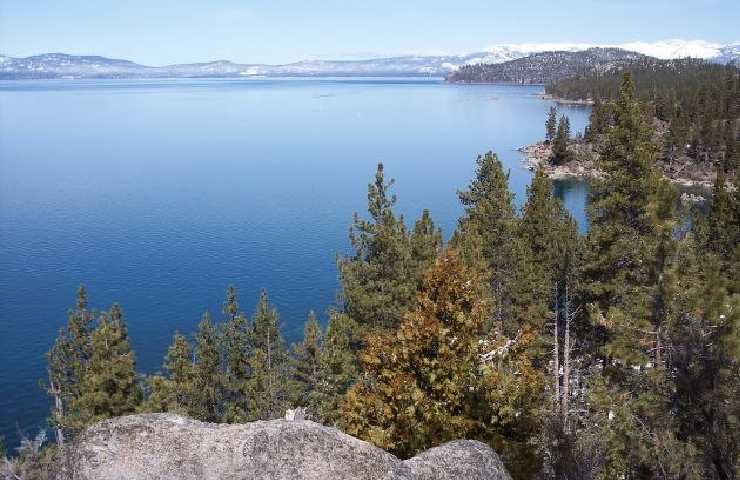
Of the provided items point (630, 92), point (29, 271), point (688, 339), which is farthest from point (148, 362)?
point (688, 339)

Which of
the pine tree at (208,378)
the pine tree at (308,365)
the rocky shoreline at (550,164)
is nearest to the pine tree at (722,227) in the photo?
the pine tree at (308,365)

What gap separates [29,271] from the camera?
227 ft

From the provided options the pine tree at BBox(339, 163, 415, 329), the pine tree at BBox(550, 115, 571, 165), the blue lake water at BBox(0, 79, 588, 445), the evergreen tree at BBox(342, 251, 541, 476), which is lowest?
the blue lake water at BBox(0, 79, 588, 445)

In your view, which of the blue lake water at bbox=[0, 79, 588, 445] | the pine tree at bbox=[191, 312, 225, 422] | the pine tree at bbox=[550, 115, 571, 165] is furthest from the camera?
the pine tree at bbox=[550, 115, 571, 165]

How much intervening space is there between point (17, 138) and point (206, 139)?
48615mm

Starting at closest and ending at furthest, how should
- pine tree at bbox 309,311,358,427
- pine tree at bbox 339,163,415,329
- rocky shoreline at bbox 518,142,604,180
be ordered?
1. pine tree at bbox 339,163,415,329
2. pine tree at bbox 309,311,358,427
3. rocky shoreline at bbox 518,142,604,180

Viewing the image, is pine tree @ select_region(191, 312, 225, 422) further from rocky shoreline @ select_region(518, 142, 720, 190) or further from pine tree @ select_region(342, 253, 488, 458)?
rocky shoreline @ select_region(518, 142, 720, 190)

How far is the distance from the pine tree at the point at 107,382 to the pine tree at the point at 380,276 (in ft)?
37.6

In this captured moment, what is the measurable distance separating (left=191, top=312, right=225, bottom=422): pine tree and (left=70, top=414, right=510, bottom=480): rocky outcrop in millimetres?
28449

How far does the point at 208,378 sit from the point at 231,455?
101 ft

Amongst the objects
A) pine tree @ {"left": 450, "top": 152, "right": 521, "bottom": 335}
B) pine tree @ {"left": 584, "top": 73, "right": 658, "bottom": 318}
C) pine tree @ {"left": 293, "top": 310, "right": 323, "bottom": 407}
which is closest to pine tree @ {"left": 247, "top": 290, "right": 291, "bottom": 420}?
pine tree @ {"left": 293, "top": 310, "right": 323, "bottom": 407}

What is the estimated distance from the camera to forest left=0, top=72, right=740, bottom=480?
13.2m

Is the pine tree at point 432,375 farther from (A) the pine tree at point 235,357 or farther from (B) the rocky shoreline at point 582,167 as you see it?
(B) the rocky shoreline at point 582,167

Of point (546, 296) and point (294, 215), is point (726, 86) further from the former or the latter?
point (546, 296)
